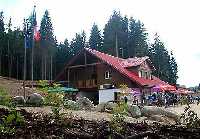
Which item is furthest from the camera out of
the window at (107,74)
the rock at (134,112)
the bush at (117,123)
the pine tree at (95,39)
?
the pine tree at (95,39)

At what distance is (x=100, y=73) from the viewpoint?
53438 millimetres

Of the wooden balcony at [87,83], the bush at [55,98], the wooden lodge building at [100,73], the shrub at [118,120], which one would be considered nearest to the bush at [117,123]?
the shrub at [118,120]

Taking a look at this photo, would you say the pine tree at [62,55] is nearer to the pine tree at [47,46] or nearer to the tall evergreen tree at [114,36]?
the pine tree at [47,46]

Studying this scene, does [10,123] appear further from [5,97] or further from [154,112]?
[154,112]

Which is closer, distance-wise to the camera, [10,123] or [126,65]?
[10,123]

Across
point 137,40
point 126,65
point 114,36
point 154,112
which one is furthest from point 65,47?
point 154,112

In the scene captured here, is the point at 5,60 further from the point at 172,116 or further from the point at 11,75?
the point at 172,116

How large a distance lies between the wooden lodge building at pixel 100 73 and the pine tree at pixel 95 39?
34.5 meters

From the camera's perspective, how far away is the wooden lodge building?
51.3 m

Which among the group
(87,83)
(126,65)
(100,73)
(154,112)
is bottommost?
(154,112)

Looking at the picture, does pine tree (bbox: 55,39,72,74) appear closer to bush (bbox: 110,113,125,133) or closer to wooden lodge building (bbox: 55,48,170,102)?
wooden lodge building (bbox: 55,48,170,102)

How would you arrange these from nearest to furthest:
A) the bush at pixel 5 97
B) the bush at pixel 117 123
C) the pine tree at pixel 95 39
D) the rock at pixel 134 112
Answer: the bush at pixel 117 123 < the bush at pixel 5 97 < the rock at pixel 134 112 < the pine tree at pixel 95 39

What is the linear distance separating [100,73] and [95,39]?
132ft

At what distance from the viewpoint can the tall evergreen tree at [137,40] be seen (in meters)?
89.6
